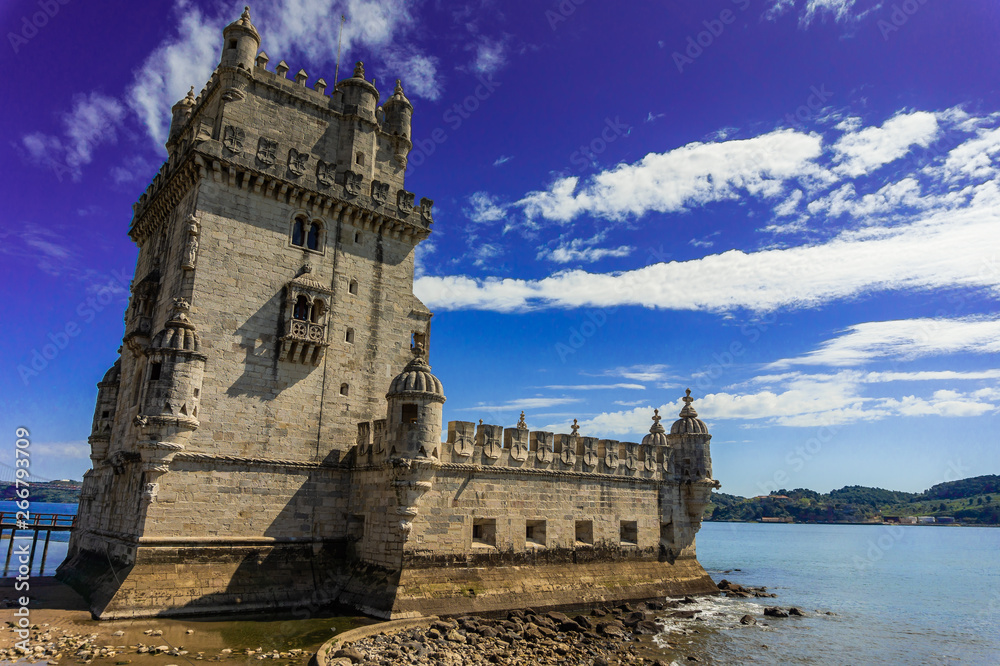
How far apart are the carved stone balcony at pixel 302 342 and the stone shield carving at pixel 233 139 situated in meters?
6.94

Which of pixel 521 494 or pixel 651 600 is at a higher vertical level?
pixel 521 494

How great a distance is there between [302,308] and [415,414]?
21.6 ft

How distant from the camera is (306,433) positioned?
22938 mm

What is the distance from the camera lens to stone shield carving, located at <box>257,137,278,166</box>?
77.2 feet

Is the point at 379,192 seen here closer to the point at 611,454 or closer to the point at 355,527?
the point at 355,527

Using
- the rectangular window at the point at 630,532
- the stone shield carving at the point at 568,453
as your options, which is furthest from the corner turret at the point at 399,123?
the rectangular window at the point at 630,532

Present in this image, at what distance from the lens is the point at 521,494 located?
24.2m

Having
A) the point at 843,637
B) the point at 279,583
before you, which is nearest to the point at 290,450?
the point at 279,583

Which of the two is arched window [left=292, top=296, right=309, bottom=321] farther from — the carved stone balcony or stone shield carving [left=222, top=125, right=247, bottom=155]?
stone shield carving [left=222, top=125, right=247, bottom=155]

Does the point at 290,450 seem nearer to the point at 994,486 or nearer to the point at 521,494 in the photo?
the point at 521,494

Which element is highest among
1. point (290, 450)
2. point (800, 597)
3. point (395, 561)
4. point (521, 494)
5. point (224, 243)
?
point (224, 243)

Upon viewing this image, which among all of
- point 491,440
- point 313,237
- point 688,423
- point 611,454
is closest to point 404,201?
point 313,237

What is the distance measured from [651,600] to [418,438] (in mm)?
13686

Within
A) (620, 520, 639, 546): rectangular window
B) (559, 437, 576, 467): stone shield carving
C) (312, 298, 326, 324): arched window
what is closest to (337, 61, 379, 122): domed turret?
(312, 298, 326, 324): arched window
